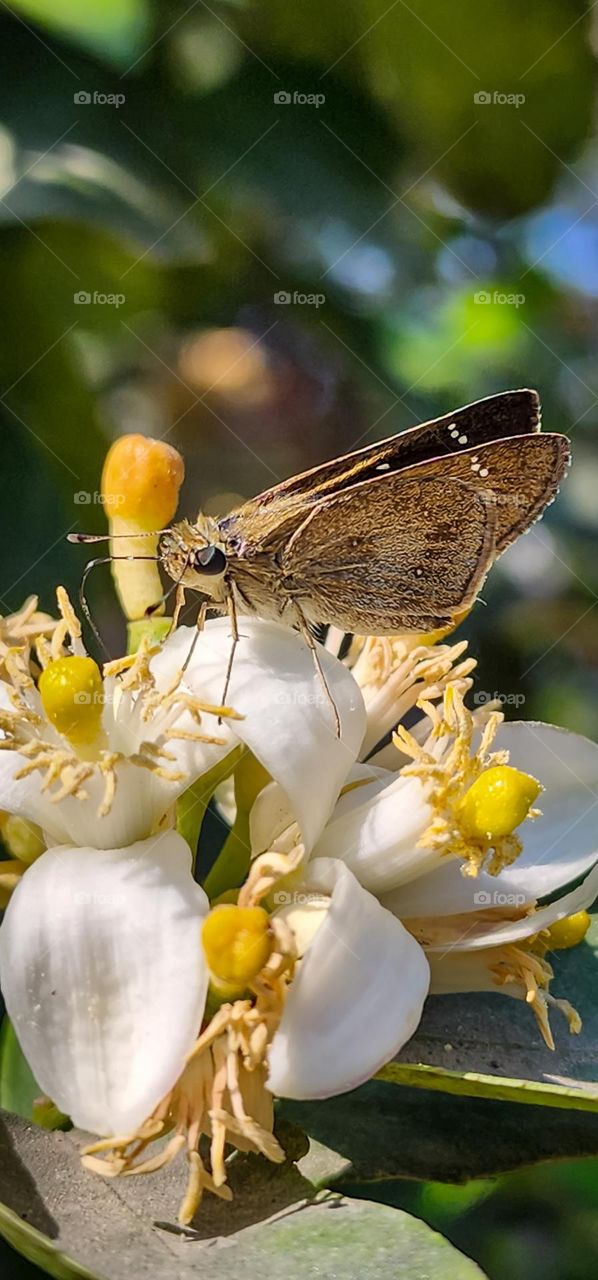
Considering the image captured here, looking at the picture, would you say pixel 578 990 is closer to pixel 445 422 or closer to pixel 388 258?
pixel 445 422

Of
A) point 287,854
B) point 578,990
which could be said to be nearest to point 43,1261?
point 287,854

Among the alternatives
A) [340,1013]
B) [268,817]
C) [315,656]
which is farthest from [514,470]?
[340,1013]

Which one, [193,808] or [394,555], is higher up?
[394,555]

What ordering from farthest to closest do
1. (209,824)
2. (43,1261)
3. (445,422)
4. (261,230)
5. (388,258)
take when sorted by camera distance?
(388,258) → (261,230) → (209,824) → (445,422) → (43,1261)

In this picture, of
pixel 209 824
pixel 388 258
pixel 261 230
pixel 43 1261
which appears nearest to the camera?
pixel 43 1261

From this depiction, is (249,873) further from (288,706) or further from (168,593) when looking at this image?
(168,593)
